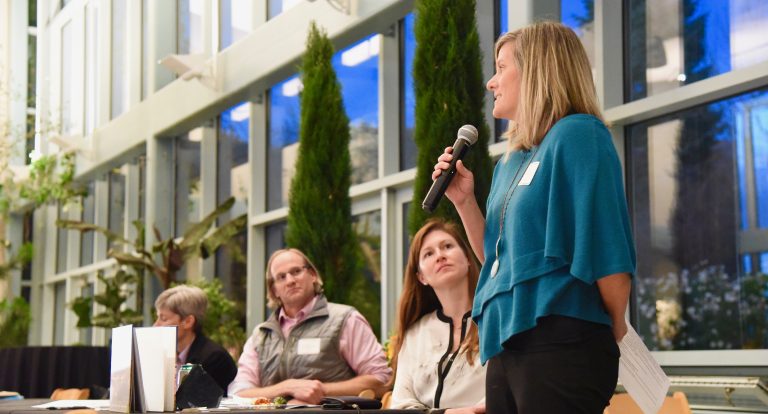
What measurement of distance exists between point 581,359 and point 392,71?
19.9ft

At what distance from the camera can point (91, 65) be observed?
15617 mm

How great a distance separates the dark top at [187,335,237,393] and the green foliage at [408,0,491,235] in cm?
149

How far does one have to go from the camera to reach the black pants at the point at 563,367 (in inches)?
68.9

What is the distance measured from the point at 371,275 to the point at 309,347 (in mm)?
3452

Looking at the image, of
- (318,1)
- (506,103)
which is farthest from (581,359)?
(318,1)

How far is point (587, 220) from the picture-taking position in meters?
1.80

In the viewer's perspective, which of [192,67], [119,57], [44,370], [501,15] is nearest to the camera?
[501,15]

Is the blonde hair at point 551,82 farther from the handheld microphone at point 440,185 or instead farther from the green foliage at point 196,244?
the green foliage at point 196,244

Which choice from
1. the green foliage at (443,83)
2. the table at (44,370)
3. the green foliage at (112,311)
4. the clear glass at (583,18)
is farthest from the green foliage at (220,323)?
the clear glass at (583,18)

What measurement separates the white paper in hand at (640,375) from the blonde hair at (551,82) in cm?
41

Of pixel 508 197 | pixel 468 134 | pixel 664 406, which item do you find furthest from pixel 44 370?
pixel 508 197

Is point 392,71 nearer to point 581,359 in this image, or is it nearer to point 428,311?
point 428,311

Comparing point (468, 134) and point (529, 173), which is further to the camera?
point (468, 134)

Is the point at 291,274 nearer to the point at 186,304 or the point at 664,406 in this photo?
the point at 186,304
